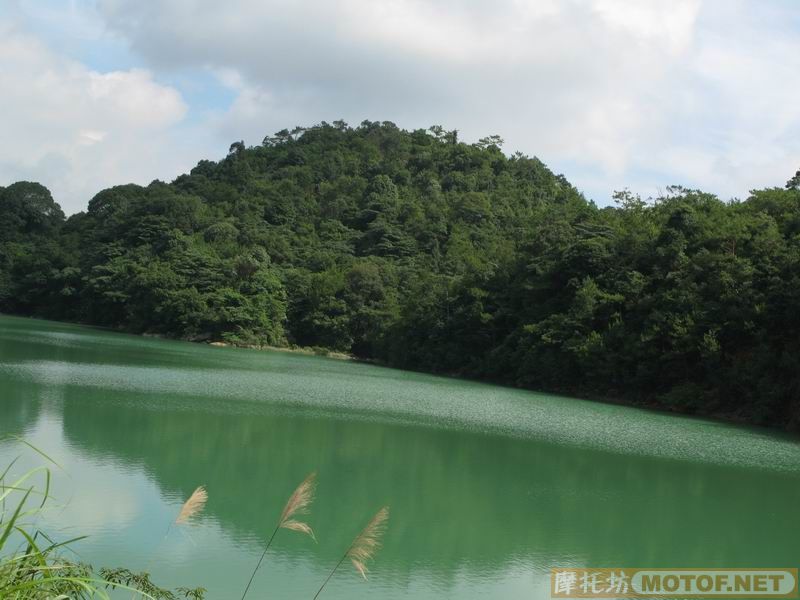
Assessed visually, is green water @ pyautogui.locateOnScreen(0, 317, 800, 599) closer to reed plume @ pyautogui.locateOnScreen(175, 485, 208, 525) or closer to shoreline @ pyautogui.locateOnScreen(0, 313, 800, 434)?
reed plume @ pyautogui.locateOnScreen(175, 485, 208, 525)

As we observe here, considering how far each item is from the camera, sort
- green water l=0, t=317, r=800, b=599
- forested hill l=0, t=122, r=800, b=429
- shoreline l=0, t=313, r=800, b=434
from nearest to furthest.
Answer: green water l=0, t=317, r=800, b=599
shoreline l=0, t=313, r=800, b=434
forested hill l=0, t=122, r=800, b=429

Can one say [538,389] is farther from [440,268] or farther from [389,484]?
[389,484]

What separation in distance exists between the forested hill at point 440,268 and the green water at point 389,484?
20.9ft

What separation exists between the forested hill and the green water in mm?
6369

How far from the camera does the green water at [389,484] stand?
6914 mm

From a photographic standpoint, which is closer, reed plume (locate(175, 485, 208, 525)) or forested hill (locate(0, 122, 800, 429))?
reed plume (locate(175, 485, 208, 525))

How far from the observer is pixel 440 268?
4916 cm

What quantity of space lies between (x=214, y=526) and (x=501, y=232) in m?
46.1

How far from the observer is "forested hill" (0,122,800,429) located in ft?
84.0

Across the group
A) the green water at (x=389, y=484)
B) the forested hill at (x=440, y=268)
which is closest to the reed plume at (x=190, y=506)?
the green water at (x=389, y=484)

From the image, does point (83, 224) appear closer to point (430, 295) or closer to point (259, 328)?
point (259, 328)

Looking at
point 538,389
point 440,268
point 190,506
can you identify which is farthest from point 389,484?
point 440,268

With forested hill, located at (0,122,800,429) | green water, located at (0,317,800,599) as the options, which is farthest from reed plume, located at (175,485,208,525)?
forested hill, located at (0,122,800,429)

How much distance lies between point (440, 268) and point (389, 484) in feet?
128
